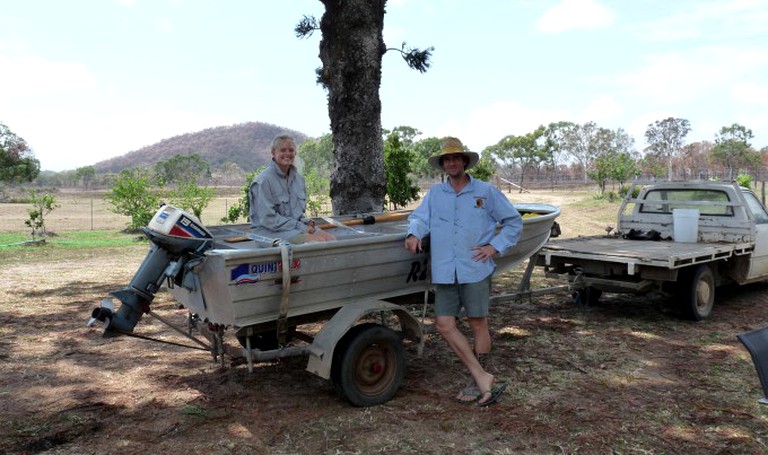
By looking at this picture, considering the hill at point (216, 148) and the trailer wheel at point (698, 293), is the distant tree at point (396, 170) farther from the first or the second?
the hill at point (216, 148)

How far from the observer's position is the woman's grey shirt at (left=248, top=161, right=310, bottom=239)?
435 centimetres

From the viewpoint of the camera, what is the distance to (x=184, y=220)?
3.73 m

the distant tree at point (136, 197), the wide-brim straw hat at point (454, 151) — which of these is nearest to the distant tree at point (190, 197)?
the distant tree at point (136, 197)

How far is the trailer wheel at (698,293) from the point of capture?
648 cm

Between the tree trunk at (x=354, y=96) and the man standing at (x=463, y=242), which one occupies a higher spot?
the tree trunk at (x=354, y=96)

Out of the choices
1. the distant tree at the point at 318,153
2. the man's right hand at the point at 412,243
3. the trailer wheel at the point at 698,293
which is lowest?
the trailer wheel at the point at 698,293

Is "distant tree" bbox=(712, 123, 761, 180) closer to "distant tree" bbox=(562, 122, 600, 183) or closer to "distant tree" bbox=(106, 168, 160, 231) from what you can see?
"distant tree" bbox=(562, 122, 600, 183)

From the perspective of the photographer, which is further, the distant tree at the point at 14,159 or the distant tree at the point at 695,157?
the distant tree at the point at 695,157

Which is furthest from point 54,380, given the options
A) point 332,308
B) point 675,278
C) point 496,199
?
point 675,278

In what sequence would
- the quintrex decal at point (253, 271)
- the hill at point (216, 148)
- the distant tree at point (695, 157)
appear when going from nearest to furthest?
the quintrex decal at point (253, 271), the distant tree at point (695, 157), the hill at point (216, 148)

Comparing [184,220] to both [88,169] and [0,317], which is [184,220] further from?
[88,169]

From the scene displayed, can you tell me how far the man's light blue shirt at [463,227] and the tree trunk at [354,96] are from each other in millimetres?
3011

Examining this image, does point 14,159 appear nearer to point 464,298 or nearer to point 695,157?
point 464,298

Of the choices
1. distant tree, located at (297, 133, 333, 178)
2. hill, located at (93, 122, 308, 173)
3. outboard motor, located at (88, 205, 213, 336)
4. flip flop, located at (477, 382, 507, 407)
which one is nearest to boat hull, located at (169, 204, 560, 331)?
outboard motor, located at (88, 205, 213, 336)
